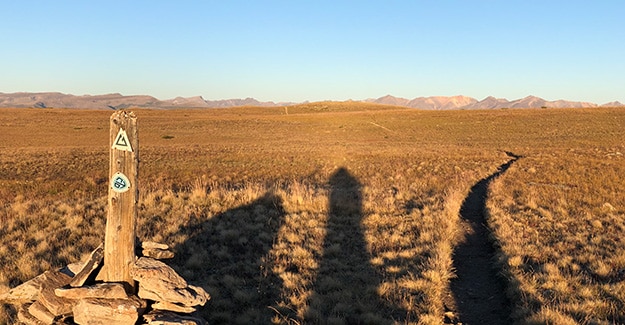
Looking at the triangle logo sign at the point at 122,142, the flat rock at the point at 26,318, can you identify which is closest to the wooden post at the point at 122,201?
the triangle logo sign at the point at 122,142

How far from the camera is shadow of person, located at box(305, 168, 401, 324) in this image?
19.9 ft

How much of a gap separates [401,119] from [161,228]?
67.6 m

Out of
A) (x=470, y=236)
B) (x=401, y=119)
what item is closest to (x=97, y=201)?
(x=470, y=236)

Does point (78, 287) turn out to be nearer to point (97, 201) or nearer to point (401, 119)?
point (97, 201)

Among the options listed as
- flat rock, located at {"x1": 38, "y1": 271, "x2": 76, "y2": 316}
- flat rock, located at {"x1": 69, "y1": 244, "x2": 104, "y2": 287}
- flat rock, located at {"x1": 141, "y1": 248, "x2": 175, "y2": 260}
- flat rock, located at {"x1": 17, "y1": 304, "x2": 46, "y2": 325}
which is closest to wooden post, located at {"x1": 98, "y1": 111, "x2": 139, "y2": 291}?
flat rock, located at {"x1": 69, "y1": 244, "x2": 104, "y2": 287}

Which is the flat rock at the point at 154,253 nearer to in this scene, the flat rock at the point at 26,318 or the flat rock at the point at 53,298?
the flat rock at the point at 53,298

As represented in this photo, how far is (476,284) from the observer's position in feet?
25.5

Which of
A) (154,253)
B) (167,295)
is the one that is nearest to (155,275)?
(167,295)

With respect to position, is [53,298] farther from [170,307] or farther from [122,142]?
[122,142]

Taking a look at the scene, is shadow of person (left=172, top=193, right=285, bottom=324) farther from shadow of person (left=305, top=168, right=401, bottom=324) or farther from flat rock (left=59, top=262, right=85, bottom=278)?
flat rock (left=59, top=262, right=85, bottom=278)

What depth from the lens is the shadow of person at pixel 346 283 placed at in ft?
19.9

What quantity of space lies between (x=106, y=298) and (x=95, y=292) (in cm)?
17

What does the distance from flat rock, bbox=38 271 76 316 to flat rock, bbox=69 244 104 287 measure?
23 centimetres

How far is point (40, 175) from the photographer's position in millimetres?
22234
